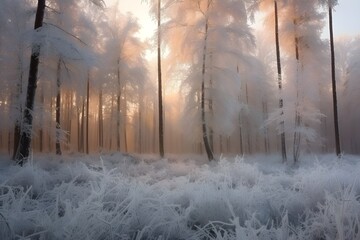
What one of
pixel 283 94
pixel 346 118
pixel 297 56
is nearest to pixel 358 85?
pixel 346 118

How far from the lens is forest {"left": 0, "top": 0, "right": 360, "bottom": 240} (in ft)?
10.1

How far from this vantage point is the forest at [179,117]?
3080mm

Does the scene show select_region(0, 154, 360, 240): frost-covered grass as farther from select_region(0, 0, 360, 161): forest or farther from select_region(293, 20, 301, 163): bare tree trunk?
select_region(293, 20, 301, 163): bare tree trunk

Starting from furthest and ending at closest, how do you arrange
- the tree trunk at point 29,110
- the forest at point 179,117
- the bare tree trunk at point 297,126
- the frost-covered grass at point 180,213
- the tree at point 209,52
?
the tree at point 209,52 → the bare tree trunk at point 297,126 → the tree trunk at point 29,110 → the forest at point 179,117 → the frost-covered grass at point 180,213

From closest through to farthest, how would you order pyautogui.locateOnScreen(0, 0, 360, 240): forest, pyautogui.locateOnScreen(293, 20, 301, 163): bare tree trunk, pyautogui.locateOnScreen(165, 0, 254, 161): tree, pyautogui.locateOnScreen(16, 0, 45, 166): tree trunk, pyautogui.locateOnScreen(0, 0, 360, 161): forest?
1. pyautogui.locateOnScreen(0, 0, 360, 240): forest
2. pyautogui.locateOnScreen(16, 0, 45, 166): tree trunk
3. pyautogui.locateOnScreen(0, 0, 360, 161): forest
4. pyautogui.locateOnScreen(293, 20, 301, 163): bare tree trunk
5. pyautogui.locateOnScreen(165, 0, 254, 161): tree

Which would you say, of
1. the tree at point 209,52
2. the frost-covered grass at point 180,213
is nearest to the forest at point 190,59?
the tree at point 209,52

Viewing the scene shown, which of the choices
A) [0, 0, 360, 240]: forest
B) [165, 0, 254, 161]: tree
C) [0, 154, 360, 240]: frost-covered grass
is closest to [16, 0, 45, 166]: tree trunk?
[0, 0, 360, 240]: forest

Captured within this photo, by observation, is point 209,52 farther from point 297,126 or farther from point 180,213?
point 180,213

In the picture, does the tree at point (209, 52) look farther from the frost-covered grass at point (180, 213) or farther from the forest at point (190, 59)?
the frost-covered grass at point (180, 213)

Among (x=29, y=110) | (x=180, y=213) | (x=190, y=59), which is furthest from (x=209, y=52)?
(x=180, y=213)

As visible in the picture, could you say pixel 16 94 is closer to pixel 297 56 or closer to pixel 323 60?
pixel 297 56

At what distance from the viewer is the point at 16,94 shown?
13750 millimetres

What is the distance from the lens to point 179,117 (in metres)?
19.3

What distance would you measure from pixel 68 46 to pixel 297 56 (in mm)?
12481
